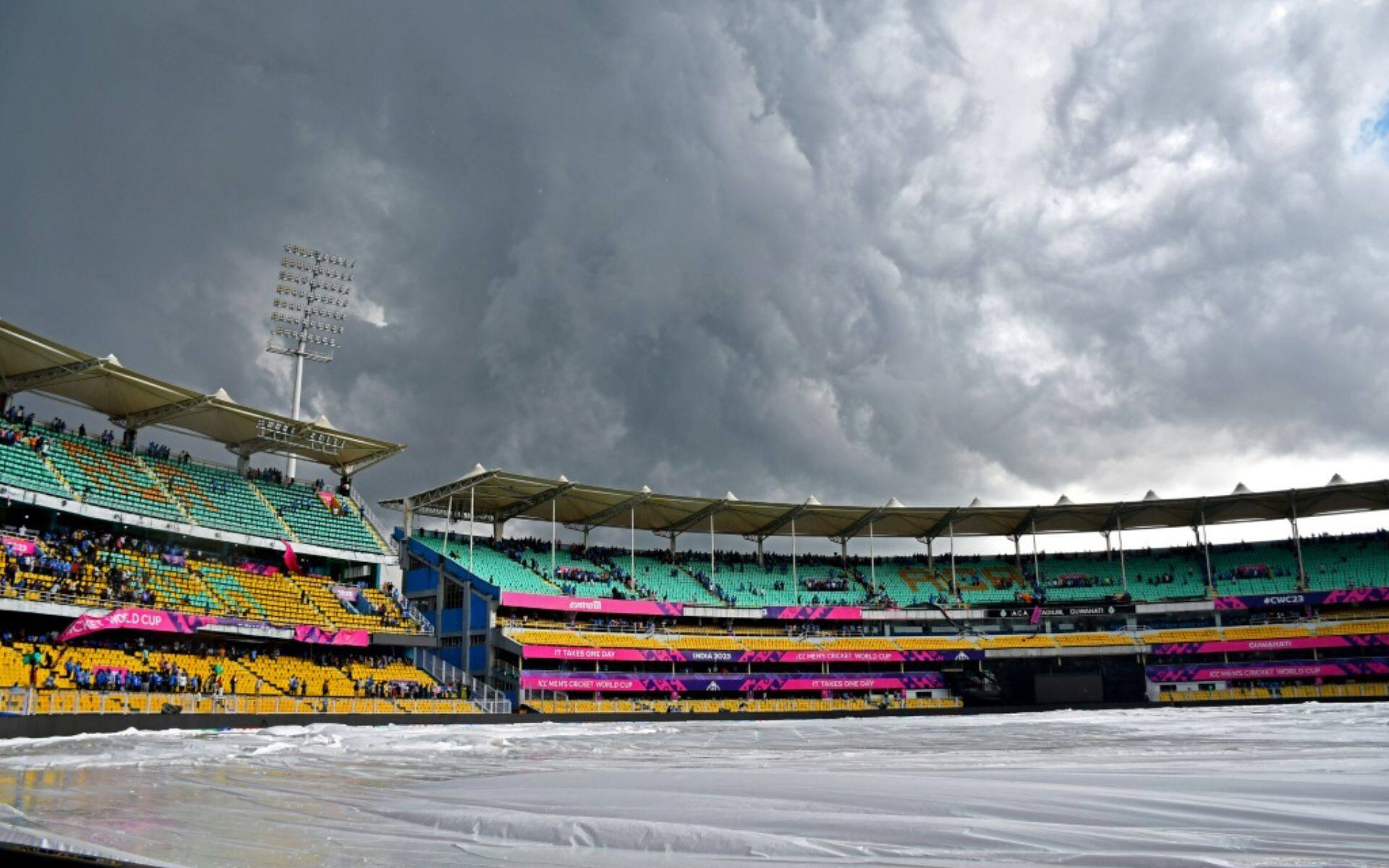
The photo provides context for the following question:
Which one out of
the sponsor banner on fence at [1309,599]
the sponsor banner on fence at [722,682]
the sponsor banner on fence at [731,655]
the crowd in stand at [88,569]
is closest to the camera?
the crowd in stand at [88,569]

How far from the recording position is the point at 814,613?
210 ft

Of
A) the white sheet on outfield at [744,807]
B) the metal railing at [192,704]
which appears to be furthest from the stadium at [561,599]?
the white sheet on outfield at [744,807]

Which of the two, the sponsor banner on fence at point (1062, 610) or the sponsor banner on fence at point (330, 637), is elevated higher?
the sponsor banner on fence at point (1062, 610)

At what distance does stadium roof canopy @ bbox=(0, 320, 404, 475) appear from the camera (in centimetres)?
3891

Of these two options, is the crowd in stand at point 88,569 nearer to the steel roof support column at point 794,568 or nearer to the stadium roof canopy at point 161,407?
the stadium roof canopy at point 161,407

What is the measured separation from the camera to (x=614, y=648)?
54.2 m

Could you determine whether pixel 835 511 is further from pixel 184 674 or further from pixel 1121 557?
pixel 184 674

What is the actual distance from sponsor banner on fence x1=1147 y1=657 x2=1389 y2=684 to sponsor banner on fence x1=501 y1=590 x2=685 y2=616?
1184 inches

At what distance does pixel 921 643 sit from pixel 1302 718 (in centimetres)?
3365

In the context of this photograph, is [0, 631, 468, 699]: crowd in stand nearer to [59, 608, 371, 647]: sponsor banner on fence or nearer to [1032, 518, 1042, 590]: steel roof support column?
[59, 608, 371, 647]: sponsor banner on fence

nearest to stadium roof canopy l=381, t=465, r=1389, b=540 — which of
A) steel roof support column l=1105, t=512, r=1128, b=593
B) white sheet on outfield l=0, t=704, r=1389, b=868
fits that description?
steel roof support column l=1105, t=512, r=1128, b=593

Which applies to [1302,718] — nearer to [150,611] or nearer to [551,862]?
[551,862]

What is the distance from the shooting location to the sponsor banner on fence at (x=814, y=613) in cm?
6344

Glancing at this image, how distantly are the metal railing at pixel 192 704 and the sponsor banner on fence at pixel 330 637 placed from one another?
19.1ft
